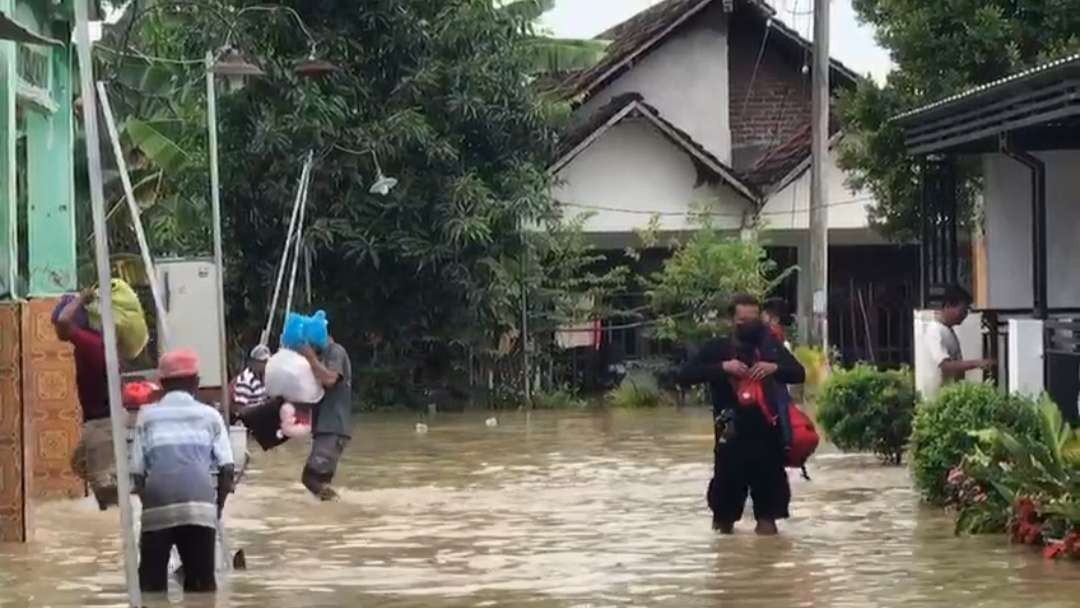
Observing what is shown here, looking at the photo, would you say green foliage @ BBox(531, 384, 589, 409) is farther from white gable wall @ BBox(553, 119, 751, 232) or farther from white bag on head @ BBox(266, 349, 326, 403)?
white bag on head @ BBox(266, 349, 326, 403)

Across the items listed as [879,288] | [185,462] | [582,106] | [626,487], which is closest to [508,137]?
[582,106]

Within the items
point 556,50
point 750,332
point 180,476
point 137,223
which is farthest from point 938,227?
A: point 556,50

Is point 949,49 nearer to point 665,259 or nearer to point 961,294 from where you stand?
point 961,294

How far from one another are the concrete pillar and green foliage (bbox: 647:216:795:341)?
18157mm

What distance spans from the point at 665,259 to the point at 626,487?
1974 centimetres

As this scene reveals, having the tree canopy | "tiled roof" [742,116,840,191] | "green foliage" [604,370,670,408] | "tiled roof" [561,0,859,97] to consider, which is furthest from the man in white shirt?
"tiled roof" [561,0,859,97]

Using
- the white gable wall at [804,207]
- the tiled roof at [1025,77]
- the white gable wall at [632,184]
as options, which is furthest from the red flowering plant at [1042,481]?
the white gable wall at [632,184]

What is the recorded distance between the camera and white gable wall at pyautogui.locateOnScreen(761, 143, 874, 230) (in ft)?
128

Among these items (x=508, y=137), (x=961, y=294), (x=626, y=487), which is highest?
(x=508, y=137)

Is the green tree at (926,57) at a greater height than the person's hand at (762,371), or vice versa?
the green tree at (926,57)

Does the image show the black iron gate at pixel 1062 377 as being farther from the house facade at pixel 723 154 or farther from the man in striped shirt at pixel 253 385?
the house facade at pixel 723 154

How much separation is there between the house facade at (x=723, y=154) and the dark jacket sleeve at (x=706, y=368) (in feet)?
69.8

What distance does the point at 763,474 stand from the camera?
16.0 m

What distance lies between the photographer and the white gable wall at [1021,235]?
19672 millimetres
